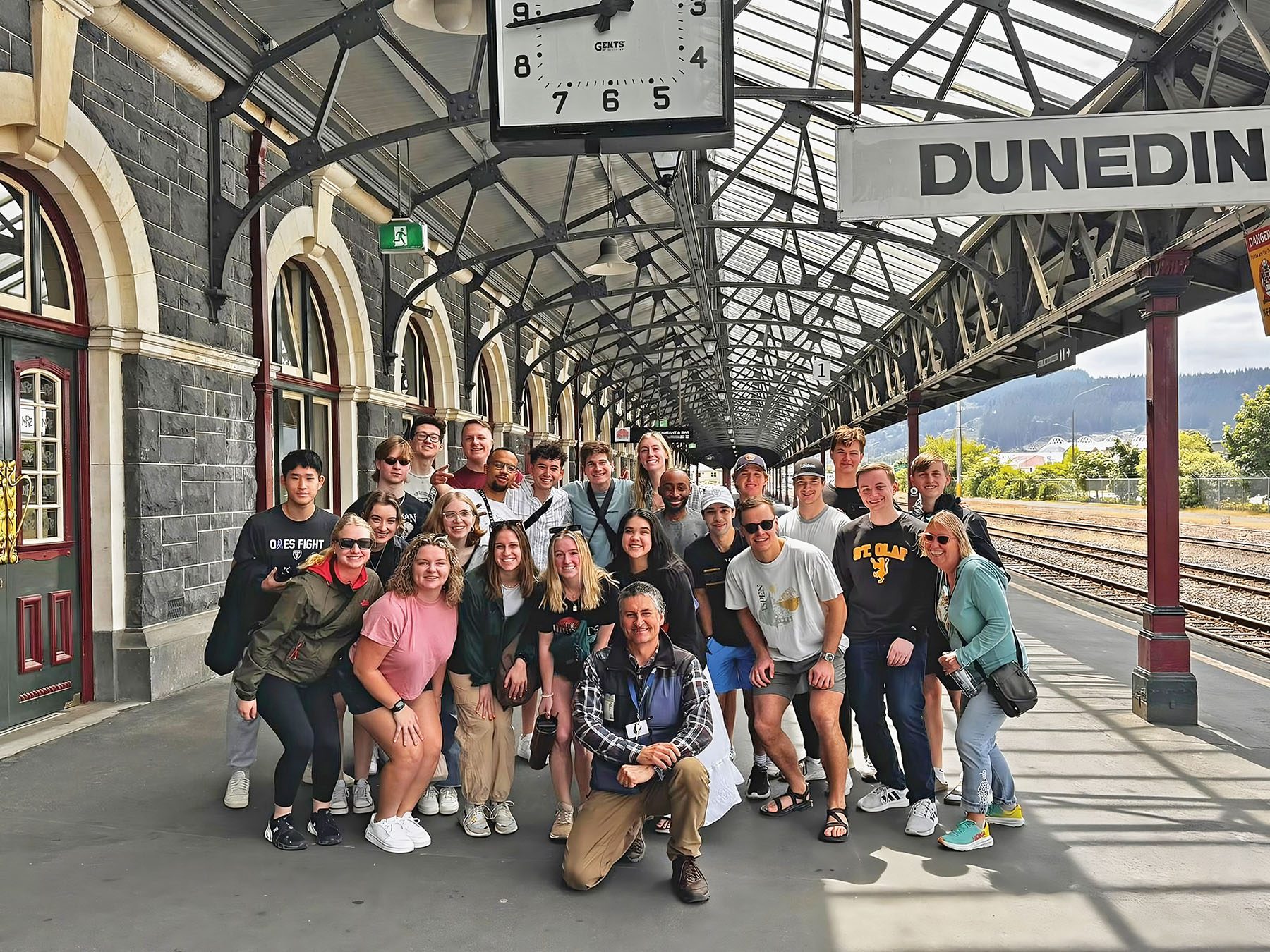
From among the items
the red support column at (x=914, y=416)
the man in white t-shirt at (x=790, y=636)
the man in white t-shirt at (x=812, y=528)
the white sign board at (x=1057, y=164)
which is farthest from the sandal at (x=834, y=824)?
the red support column at (x=914, y=416)

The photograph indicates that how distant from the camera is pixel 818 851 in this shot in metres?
4.15

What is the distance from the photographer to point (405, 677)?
4.20 m

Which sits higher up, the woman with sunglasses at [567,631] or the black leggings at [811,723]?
the woman with sunglasses at [567,631]

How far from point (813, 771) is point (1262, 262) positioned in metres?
3.60

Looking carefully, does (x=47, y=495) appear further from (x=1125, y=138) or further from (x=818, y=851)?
(x=1125, y=138)

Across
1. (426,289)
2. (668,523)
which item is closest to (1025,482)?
(426,289)

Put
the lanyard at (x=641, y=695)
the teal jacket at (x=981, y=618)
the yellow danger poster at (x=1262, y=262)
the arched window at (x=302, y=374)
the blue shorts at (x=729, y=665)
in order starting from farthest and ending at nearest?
the arched window at (x=302, y=374)
the blue shorts at (x=729, y=665)
the yellow danger poster at (x=1262, y=262)
the teal jacket at (x=981, y=618)
the lanyard at (x=641, y=695)

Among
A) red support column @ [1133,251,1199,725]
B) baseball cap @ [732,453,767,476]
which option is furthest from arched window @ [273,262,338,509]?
red support column @ [1133,251,1199,725]

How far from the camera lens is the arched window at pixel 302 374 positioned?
948 cm

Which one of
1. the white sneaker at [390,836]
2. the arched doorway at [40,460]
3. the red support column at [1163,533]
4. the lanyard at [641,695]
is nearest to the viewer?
the lanyard at [641,695]

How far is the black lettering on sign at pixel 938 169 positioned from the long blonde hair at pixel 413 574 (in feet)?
8.22

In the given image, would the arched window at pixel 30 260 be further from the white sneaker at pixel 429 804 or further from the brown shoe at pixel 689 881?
the brown shoe at pixel 689 881

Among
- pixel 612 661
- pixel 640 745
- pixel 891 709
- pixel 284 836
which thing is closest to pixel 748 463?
pixel 891 709

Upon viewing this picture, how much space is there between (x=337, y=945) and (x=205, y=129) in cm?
681
